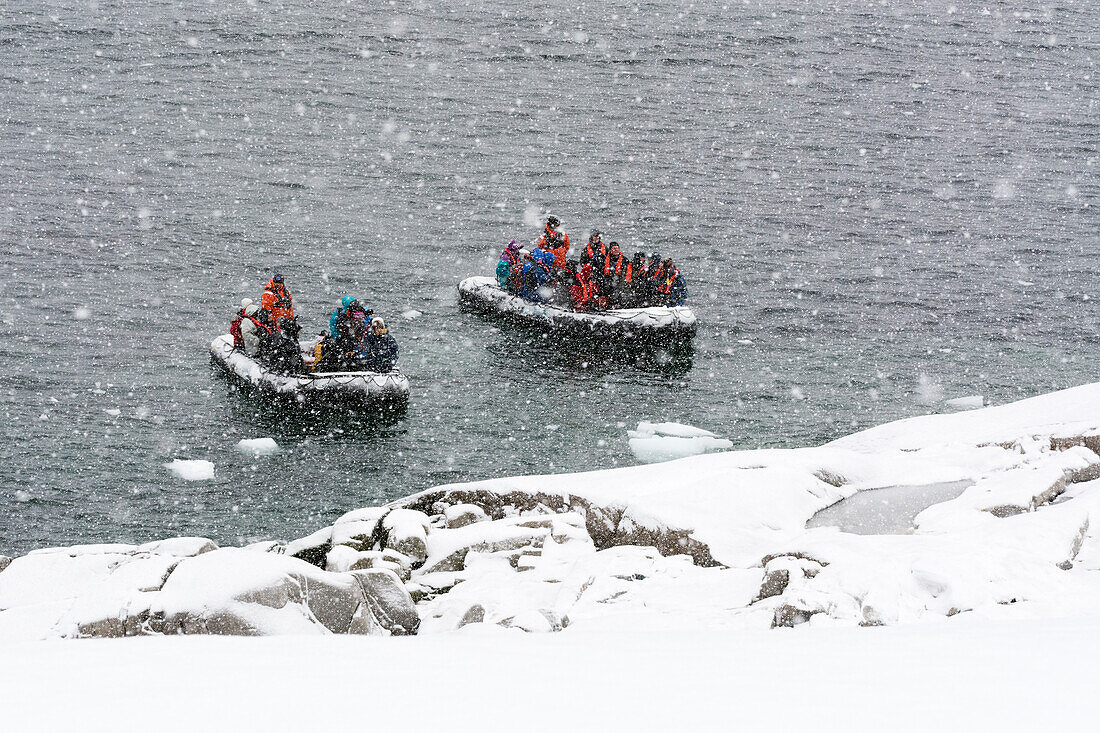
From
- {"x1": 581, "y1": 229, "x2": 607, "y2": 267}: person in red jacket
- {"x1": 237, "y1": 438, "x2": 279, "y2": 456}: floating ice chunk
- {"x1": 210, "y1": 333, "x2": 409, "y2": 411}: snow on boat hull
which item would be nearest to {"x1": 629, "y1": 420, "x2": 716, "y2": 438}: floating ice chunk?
{"x1": 210, "y1": 333, "x2": 409, "y2": 411}: snow on boat hull

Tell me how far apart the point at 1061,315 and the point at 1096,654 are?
26611mm

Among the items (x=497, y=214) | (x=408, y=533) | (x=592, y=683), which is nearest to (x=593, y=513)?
(x=408, y=533)

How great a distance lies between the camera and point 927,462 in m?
12.7

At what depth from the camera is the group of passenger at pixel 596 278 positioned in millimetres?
24797

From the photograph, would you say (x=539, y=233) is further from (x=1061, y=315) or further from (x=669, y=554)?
(x=669, y=554)

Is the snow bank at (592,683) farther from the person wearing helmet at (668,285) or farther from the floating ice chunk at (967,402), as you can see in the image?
the person wearing helmet at (668,285)

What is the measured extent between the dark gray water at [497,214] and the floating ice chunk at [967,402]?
1.30 ft

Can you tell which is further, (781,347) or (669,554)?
(781,347)

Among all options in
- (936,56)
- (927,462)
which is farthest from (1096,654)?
(936,56)

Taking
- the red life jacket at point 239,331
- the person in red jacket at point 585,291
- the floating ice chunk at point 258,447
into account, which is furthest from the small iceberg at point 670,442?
the red life jacket at point 239,331

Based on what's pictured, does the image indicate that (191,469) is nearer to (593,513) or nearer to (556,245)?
(593,513)

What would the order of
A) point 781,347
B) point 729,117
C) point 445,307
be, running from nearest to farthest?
1. point 781,347
2. point 445,307
3. point 729,117

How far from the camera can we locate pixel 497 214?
35.6 metres

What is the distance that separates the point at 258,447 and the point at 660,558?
34.4 feet
